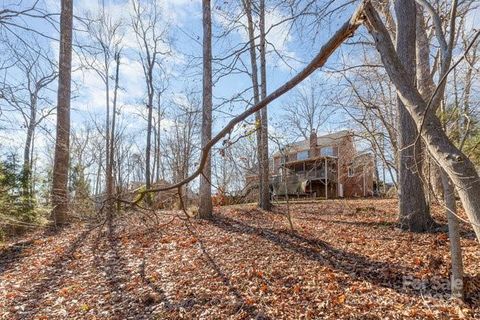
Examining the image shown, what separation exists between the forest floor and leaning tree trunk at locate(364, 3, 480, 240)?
196 cm

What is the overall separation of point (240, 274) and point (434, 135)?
10.4 feet

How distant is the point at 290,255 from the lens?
474cm

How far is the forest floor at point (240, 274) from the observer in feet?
10.9

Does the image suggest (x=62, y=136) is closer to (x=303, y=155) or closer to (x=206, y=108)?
(x=206, y=108)

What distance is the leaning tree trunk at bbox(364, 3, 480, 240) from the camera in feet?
5.46

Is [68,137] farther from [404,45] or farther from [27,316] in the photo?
[404,45]

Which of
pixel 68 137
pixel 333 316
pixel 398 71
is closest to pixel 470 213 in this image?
pixel 398 71

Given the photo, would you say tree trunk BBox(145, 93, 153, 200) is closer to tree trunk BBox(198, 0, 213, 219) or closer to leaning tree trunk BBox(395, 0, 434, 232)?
tree trunk BBox(198, 0, 213, 219)

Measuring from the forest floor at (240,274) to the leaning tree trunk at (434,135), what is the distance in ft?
6.44

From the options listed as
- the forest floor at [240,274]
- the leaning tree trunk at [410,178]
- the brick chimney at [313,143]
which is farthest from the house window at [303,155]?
the leaning tree trunk at [410,178]

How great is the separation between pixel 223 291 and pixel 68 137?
6528 mm

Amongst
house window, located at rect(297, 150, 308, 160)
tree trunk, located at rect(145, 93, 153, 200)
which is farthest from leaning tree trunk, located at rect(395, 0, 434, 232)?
house window, located at rect(297, 150, 308, 160)

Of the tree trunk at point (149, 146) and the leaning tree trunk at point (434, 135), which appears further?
the tree trunk at point (149, 146)

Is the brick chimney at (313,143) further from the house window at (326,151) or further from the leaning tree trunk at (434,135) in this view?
the leaning tree trunk at (434,135)
